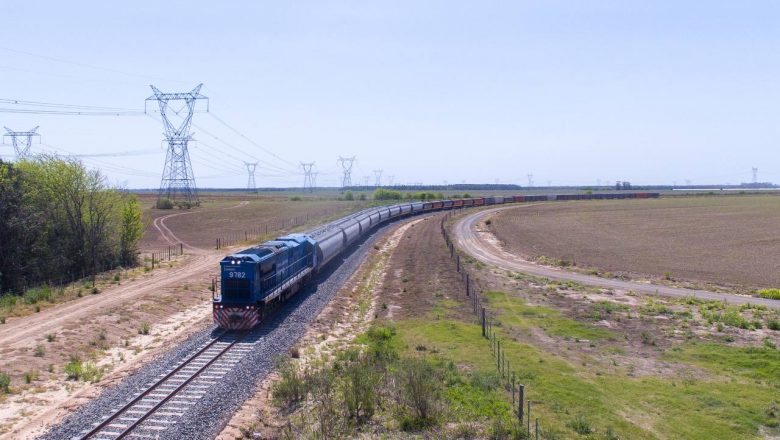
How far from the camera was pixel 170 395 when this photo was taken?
1884 cm

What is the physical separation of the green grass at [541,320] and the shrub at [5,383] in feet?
72.4

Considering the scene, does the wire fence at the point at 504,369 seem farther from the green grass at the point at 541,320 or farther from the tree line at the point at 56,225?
the tree line at the point at 56,225

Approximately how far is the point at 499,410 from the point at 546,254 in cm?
4668

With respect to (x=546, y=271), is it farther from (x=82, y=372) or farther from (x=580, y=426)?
(x=82, y=372)

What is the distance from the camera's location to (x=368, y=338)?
26.9 metres

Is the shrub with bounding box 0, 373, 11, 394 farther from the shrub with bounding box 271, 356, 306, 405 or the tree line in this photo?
the tree line

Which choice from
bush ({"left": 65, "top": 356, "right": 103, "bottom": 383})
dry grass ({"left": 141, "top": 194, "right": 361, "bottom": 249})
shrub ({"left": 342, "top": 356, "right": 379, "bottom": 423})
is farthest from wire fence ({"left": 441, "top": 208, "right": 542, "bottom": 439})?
dry grass ({"left": 141, "top": 194, "right": 361, "bottom": 249})

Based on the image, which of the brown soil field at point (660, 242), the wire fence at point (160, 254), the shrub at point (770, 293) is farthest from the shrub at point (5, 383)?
the brown soil field at point (660, 242)

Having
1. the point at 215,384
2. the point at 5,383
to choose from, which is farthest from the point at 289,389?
the point at 5,383

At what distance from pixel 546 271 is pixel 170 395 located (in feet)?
126

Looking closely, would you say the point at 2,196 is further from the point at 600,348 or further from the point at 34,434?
the point at 600,348

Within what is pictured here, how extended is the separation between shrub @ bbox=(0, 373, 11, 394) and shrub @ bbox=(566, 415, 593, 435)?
740 inches

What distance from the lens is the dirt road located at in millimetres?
38969

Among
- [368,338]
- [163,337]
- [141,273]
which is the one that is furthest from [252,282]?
[141,273]
